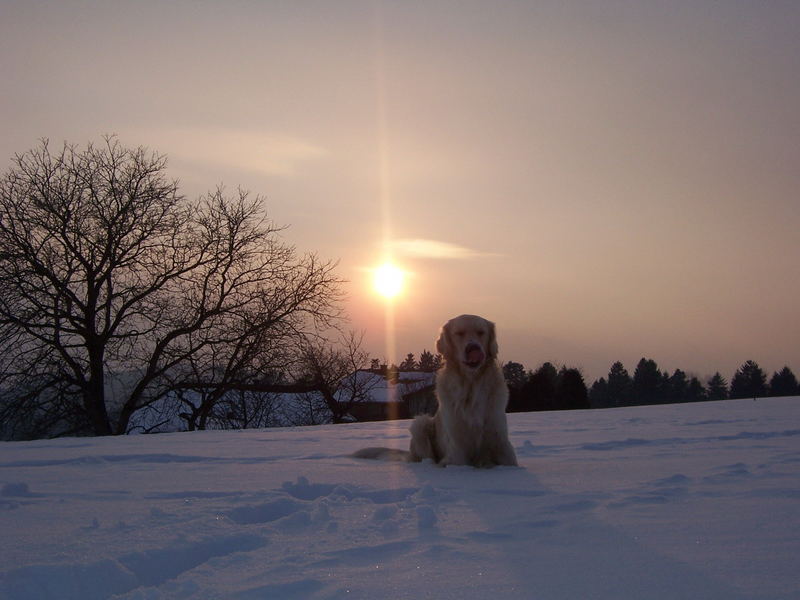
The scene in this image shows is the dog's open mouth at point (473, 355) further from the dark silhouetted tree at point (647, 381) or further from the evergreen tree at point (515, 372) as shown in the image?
the dark silhouetted tree at point (647, 381)

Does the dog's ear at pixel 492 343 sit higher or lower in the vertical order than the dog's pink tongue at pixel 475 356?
higher

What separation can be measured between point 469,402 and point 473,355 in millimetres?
337

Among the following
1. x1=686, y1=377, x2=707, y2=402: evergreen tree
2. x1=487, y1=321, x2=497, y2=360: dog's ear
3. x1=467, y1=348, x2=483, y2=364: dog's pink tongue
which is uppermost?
x1=487, y1=321, x2=497, y2=360: dog's ear

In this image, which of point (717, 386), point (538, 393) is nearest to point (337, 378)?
point (538, 393)

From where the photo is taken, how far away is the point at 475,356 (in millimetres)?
4863

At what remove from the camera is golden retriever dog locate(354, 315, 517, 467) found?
4.75 metres

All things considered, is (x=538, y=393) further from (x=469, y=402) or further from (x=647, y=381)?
(x=647, y=381)

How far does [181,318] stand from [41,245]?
3.48m

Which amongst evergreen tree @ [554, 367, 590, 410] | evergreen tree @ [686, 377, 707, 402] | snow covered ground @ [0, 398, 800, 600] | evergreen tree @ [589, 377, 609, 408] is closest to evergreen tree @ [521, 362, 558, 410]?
evergreen tree @ [554, 367, 590, 410]

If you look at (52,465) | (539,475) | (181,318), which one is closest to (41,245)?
(181,318)

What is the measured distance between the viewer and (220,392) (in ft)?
56.2

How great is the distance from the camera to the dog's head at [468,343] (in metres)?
4.90

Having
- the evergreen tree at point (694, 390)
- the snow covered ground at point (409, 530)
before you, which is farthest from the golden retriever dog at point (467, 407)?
the evergreen tree at point (694, 390)

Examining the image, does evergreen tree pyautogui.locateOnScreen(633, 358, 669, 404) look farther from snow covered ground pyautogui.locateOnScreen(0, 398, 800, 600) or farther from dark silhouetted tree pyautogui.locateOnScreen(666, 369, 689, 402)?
snow covered ground pyautogui.locateOnScreen(0, 398, 800, 600)
